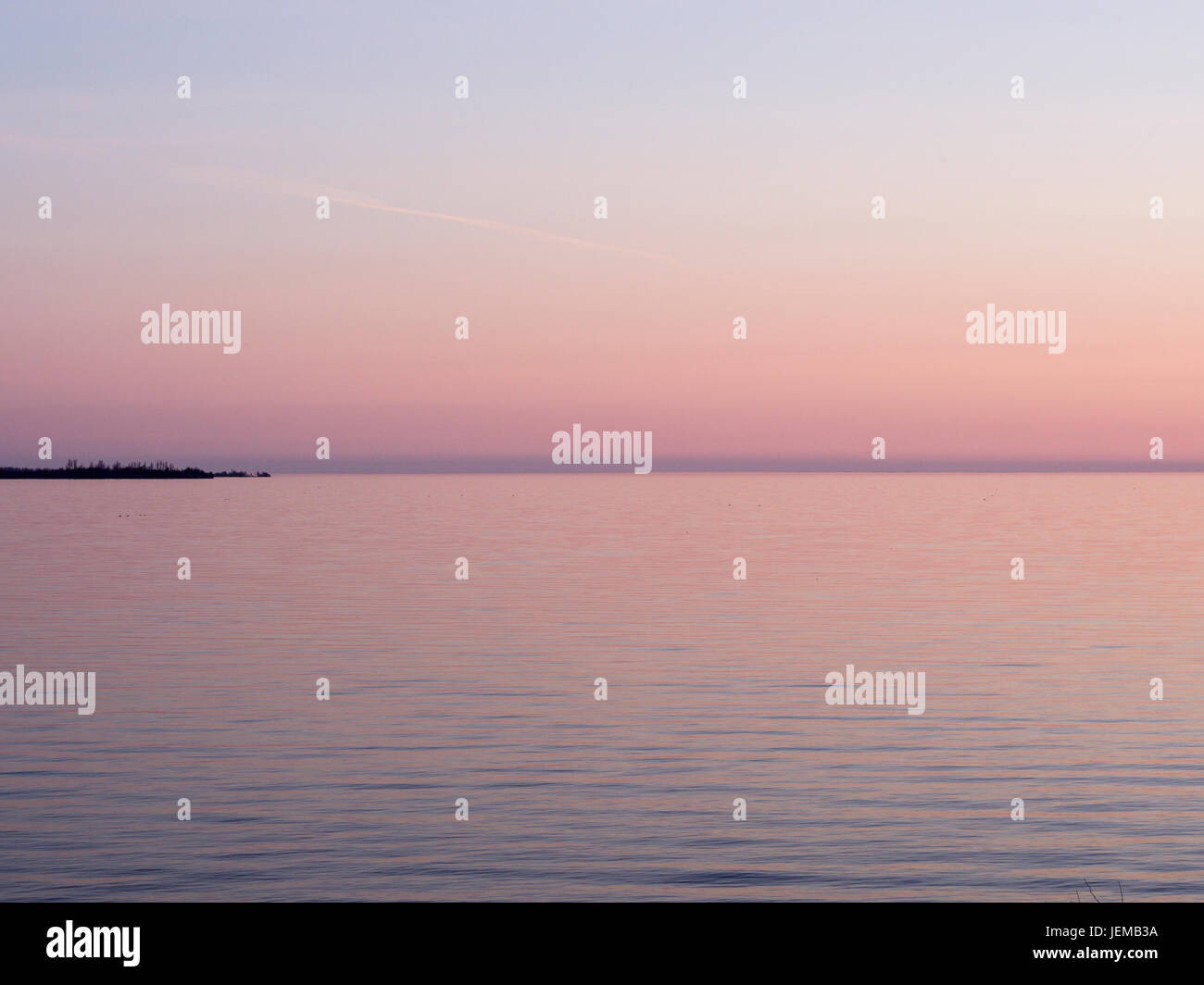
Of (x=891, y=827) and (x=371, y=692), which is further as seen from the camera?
(x=371, y=692)

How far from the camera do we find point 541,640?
38312mm

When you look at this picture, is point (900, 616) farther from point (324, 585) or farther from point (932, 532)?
point (932, 532)

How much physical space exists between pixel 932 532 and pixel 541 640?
6031cm

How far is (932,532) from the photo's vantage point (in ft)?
306

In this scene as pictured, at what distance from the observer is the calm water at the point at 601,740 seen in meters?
17.3

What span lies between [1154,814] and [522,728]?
1156 cm

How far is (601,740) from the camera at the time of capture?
81.4 feet

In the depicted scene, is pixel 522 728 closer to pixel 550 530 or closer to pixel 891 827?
pixel 891 827

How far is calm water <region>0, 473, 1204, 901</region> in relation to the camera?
17.3m
